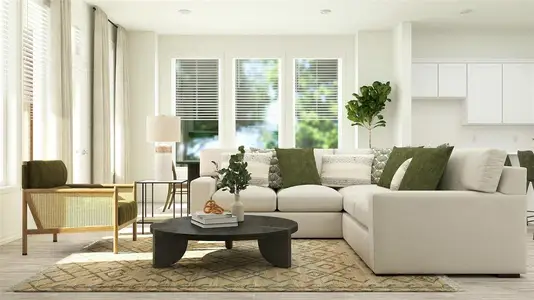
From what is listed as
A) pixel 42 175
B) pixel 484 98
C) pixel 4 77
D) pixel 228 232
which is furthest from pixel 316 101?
pixel 228 232

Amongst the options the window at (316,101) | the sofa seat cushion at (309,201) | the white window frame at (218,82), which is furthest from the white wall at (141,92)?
the sofa seat cushion at (309,201)

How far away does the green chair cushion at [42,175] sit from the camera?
4742 millimetres

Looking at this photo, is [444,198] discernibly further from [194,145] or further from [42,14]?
[194,145]

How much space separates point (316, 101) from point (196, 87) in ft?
7.16

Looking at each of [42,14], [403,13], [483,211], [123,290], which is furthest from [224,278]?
[403,13]

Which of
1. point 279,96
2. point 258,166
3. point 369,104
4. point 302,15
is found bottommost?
point 258,166

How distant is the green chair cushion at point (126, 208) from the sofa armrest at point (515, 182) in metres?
3.09

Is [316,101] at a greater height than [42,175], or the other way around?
[316,101]

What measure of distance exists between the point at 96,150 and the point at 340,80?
4.51 meters

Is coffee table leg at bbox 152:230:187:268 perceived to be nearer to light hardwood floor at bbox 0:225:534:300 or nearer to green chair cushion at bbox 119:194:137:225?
light hardwood floor at bbox 0:225:534:300

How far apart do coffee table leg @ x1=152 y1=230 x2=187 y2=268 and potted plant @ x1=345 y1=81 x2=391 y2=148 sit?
563 centimetres

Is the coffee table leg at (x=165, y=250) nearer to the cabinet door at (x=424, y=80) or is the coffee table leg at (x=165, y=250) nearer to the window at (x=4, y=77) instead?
the window at (x=4, y=77)

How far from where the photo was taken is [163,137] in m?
6.39

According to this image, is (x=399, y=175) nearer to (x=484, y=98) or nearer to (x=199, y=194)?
(x=199, y=194)
